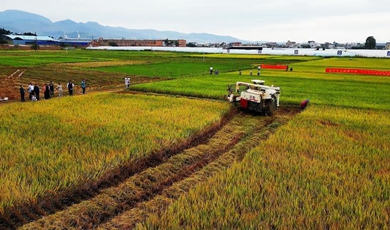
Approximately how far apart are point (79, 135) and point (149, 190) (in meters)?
4.82

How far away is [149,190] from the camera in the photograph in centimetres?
809

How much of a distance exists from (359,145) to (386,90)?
19.2 metres

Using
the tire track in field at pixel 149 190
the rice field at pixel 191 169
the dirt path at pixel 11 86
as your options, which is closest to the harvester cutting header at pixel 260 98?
the rice field at pixel 191 169

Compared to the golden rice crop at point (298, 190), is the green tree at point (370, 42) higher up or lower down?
higher up

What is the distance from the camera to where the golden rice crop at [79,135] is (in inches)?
305

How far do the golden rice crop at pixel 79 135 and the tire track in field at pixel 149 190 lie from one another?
727 mm

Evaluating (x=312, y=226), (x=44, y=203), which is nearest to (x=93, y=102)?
(x=44, y=203)

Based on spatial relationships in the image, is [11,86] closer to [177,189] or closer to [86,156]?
[86,156]

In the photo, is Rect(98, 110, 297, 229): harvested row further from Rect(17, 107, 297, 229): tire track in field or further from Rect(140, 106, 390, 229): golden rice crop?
Rect(140, 106, 390, 229): golden rice crop

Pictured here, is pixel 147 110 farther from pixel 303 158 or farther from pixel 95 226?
pixel 95 226

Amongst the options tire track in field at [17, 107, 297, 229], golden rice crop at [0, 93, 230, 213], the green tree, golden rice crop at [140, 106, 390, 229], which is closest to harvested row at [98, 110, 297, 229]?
tire track in field at [17, 107, 297, 229]

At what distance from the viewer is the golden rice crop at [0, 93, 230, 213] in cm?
775

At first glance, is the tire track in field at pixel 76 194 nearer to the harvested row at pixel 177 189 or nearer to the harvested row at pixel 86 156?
the harvested row at pixel 86 156

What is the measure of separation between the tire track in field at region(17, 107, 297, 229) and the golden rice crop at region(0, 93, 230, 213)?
28.6 inches
